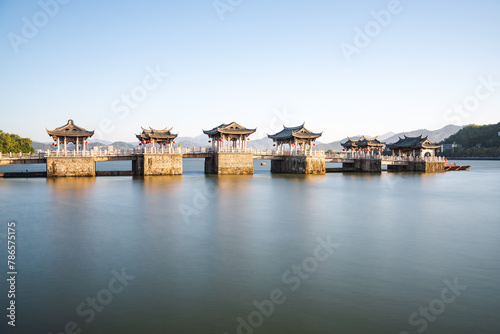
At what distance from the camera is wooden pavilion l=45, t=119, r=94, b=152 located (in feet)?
114

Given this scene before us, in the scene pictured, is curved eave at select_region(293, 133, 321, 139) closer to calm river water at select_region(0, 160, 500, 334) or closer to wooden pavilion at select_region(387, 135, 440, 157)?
wooden pavilion at select_region(387, 135, 440, 157)

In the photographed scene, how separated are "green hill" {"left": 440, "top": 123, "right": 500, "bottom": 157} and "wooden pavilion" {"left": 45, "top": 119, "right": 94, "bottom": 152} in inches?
4401

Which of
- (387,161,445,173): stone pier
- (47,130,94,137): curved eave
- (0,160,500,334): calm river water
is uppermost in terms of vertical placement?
(47,130,94,137): curved eave

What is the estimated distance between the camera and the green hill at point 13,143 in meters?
61.8

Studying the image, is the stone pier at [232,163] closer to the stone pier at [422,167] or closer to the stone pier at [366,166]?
the stone pier at [366,166]

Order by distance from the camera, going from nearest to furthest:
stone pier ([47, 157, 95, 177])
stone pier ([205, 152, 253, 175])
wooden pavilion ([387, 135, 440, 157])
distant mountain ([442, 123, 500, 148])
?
stone pier ([47, 157, 95, 177]) < stone pier ([205, 152, 253, 175]) < wooden pavilion ([387, 135, 440, 157]) < distant mountain ([442, 123, 500, 148])

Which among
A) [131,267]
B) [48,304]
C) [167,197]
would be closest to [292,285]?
[131,267]

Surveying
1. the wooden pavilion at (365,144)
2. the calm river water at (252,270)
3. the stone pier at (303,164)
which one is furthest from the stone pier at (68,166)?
the wooden pavilion at (365,144)

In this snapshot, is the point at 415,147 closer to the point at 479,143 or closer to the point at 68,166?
the point at 68,166

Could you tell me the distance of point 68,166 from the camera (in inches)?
1358

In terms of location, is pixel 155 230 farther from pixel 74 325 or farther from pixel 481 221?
pixel 481 221

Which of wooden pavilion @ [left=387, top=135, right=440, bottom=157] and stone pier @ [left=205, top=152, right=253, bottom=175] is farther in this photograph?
wooden pavilion @ [left=387, top=135, right=440, bottom=157]

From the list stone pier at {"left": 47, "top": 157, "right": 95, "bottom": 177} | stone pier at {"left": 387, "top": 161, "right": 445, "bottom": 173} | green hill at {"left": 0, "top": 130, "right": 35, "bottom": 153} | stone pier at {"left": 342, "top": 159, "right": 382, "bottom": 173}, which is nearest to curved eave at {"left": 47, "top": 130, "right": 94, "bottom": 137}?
stone pier at {"left": 47, "top": 157, "right": 95, "bottom": 177}

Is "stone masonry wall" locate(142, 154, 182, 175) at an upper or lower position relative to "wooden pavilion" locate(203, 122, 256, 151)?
lower
